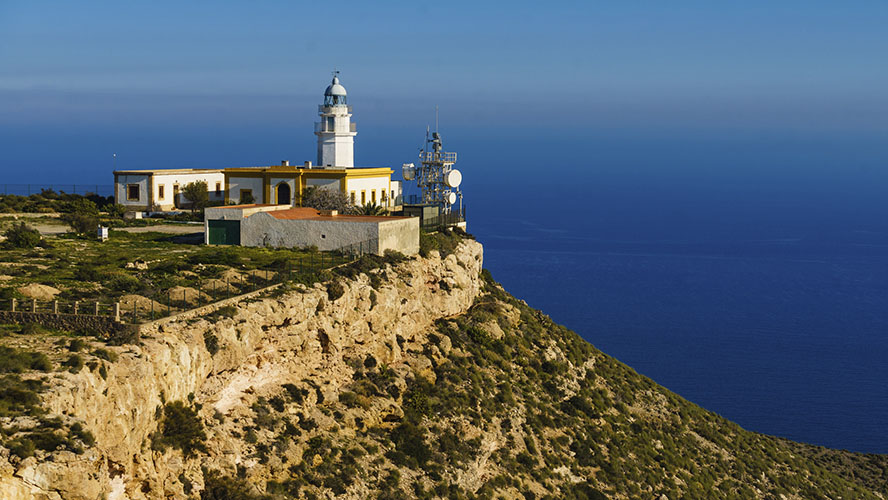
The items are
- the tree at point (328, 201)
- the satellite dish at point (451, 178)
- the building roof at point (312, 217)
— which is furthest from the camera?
the satellite dish at point (451, 178)

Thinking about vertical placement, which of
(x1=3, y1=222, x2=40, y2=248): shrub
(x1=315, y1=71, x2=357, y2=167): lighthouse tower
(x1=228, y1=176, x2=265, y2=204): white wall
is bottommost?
(x1=3, y1=222, x2=40, y2=248): shrub

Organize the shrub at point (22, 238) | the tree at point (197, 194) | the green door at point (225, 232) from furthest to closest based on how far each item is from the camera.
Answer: the tree at point (197, 194), the green door at point (225, 232), the shrub at point (22, 238)

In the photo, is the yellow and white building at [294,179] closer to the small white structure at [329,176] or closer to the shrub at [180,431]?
the small white structure at [329,176]

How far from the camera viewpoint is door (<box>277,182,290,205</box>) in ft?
175

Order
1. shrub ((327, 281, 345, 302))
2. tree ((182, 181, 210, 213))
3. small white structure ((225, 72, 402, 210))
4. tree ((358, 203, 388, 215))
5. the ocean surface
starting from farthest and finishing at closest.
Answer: the ocean surface → tree ((182, 181, 210, 213)) → small white structure ((225, 72, 402, 210)) → tree ((358, 203, 388, 215)) → shrub ((327, 281, 345, 302))

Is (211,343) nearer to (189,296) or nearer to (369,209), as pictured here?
(189,296)

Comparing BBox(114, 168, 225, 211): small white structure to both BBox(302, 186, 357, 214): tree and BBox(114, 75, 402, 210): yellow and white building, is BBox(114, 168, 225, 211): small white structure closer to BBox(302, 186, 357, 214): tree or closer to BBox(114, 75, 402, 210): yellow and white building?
BBox(114, 75, 402, 210): yellow and white building

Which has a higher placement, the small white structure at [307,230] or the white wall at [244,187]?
the white wall at [244,187]

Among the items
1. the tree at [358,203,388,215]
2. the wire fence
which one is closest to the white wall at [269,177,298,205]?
the tree at [358,203,388,215]

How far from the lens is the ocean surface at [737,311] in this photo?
3115 inches

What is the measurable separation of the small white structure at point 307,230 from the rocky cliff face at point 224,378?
4.65 feet

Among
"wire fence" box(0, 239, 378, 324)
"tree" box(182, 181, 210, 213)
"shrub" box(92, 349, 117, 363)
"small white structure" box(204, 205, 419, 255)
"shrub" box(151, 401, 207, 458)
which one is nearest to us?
"shrub" box(92, 349, 117, 363)

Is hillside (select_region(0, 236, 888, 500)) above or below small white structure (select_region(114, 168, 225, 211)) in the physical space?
below

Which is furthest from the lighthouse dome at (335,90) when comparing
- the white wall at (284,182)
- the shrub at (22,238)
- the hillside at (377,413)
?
the shrub at (22,238)
